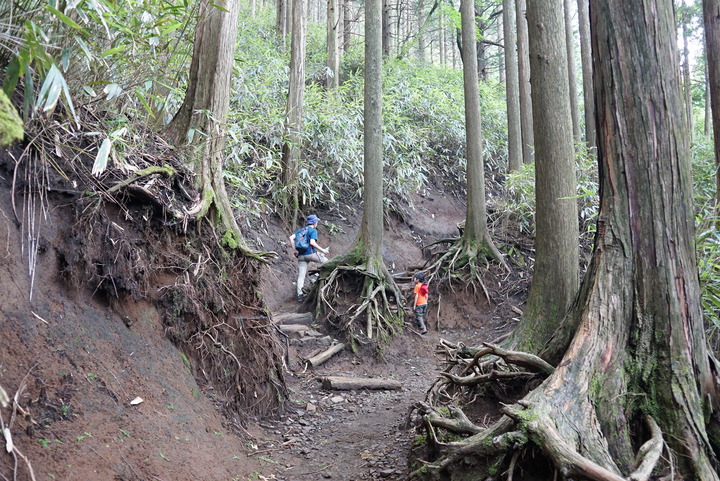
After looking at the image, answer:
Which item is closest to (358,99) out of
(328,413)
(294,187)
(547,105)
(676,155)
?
(294,187)

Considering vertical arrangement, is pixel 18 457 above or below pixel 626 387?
below

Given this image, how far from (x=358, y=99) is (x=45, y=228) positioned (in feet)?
43.0

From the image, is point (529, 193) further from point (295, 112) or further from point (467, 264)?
point (295, 112)

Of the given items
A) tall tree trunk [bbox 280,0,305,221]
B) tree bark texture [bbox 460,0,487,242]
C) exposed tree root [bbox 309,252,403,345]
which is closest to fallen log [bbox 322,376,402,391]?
exposed tree root [bbox 309,252,403,345]

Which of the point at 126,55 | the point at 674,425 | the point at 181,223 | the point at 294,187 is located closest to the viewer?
the point at 674,425

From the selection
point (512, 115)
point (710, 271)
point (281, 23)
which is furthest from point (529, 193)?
point (281, 23)

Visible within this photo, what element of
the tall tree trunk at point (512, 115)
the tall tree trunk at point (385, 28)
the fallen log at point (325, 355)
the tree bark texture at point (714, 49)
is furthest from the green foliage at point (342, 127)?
the tree bark texture at point (714, 49)

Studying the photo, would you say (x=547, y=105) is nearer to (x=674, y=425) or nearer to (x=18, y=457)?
(x=674, y=425)

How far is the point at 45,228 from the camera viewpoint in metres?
4.26

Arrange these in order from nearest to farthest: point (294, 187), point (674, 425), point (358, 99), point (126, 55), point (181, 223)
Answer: point (674, 425) < point (126, 55) < point (181, 223) < point (294, 187) < point (358, 99)

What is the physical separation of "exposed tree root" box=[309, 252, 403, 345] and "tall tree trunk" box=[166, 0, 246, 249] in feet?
13.7

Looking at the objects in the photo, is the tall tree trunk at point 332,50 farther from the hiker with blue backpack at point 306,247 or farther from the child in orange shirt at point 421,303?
the child in orange shirt at point 421,303

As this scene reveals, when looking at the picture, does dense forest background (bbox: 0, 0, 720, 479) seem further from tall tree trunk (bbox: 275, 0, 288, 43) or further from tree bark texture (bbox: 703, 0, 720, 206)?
tall tree trunk (bbox: 275, 0, 288, 43)

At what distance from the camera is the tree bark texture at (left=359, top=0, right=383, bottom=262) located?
36.6 feet
